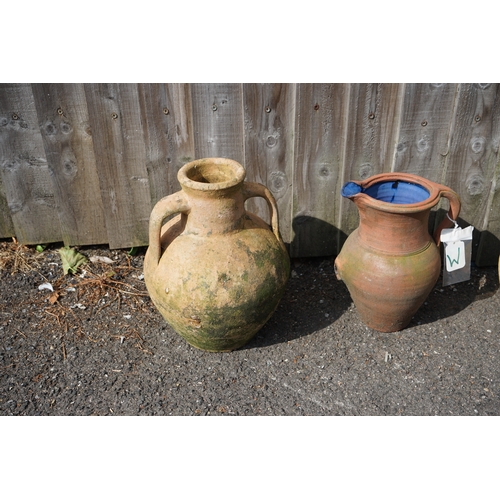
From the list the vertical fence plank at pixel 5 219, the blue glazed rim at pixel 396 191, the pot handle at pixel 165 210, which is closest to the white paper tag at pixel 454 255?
the blue glazed rim at pixel 396 191

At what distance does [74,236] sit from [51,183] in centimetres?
43

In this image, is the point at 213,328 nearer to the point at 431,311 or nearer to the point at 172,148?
the point at 172,148

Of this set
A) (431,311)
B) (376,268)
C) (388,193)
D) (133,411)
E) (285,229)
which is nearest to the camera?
(133,411)

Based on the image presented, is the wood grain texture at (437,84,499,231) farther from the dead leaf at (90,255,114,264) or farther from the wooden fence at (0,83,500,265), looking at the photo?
the dead leaf at (90,255,114,264)

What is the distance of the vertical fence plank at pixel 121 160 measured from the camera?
3.35 meters

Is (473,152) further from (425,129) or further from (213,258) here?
(213,258)

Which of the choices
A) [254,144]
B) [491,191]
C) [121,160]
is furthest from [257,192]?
[491,191]

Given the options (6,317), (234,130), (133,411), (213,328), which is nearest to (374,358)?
(213,328)

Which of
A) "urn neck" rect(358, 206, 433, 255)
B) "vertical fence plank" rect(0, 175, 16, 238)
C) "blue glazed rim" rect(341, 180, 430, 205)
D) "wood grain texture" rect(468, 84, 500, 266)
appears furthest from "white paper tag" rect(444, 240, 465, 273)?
"vertical fence plank" rect(0, 175, 16, 238)

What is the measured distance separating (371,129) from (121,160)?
5.27 feet

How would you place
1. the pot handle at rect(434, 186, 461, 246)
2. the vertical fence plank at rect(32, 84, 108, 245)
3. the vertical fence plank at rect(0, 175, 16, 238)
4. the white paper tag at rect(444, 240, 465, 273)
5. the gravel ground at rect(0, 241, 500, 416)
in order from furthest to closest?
the vertical fence plank at rect(0, 175, 16, 238), the vertical fence plank at rect(32, 84, 108, 245), the white paper tag at rect(444, 240, 465, 273), the pot handle at rect(434, 186, 461, 246), the gravel ground at rect(0, 241, 500, 416)

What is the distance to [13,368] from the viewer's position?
3127 mm

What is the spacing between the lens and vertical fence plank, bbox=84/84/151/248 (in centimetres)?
335

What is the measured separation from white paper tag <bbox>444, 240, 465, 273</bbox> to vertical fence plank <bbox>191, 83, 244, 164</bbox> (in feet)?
4.55
